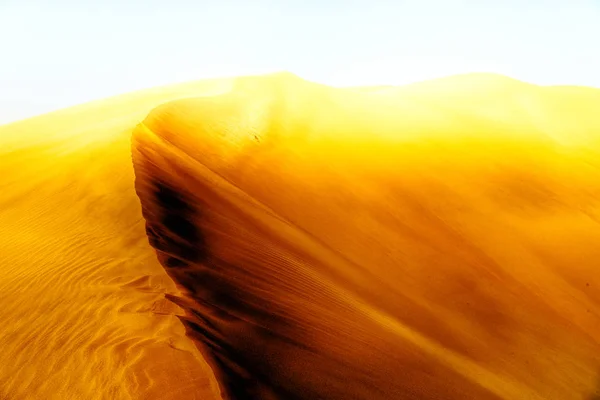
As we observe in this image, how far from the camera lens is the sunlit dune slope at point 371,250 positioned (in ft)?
11.8

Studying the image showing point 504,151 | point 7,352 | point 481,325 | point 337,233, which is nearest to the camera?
point 7,352

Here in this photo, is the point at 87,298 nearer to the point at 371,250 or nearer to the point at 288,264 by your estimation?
the point at 288,264

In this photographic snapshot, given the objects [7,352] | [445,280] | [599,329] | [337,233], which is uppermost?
[7,352]

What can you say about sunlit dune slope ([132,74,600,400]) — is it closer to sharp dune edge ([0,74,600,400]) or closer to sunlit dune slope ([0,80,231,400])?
sharp dune edge ([0,74,600,400])

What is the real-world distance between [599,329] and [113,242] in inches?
245

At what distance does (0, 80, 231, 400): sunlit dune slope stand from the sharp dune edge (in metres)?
0.02

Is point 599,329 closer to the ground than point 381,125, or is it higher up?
closer to the ground

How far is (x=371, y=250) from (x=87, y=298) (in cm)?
368

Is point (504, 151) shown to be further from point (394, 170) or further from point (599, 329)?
point (599, 329)

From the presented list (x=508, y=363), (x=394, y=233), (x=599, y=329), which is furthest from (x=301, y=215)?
(x=599, y=329)

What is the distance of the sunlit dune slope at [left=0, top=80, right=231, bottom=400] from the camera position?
9.80ft

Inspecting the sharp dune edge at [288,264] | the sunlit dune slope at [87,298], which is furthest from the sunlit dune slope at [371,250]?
the sunlit dune slope at [87,298]

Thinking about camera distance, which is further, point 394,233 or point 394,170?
point 394,170

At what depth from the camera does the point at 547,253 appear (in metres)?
6.47
